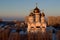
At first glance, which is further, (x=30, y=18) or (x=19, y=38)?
(x=30, y=18)

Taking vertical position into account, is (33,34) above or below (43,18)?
below

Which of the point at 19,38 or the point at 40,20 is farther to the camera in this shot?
the point at 40,20

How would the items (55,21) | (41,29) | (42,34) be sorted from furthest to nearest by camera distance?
(55,21)
(41,29)
(42,34)

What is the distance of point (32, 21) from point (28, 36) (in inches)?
53.3

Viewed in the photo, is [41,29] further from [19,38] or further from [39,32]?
[19,38]

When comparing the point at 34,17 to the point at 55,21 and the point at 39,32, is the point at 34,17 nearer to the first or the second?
the point at 39,32

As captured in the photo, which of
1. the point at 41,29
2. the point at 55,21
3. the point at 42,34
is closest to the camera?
the point at 42,34

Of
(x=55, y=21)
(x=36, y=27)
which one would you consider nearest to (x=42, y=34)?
(x=36, y=27)

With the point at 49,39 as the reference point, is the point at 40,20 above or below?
above

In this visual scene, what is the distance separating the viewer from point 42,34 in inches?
440

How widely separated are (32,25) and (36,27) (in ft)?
0.83

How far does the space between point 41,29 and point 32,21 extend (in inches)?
28.5

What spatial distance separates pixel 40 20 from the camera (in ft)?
41.0

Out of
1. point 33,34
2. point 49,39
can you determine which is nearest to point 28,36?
point 33,34
